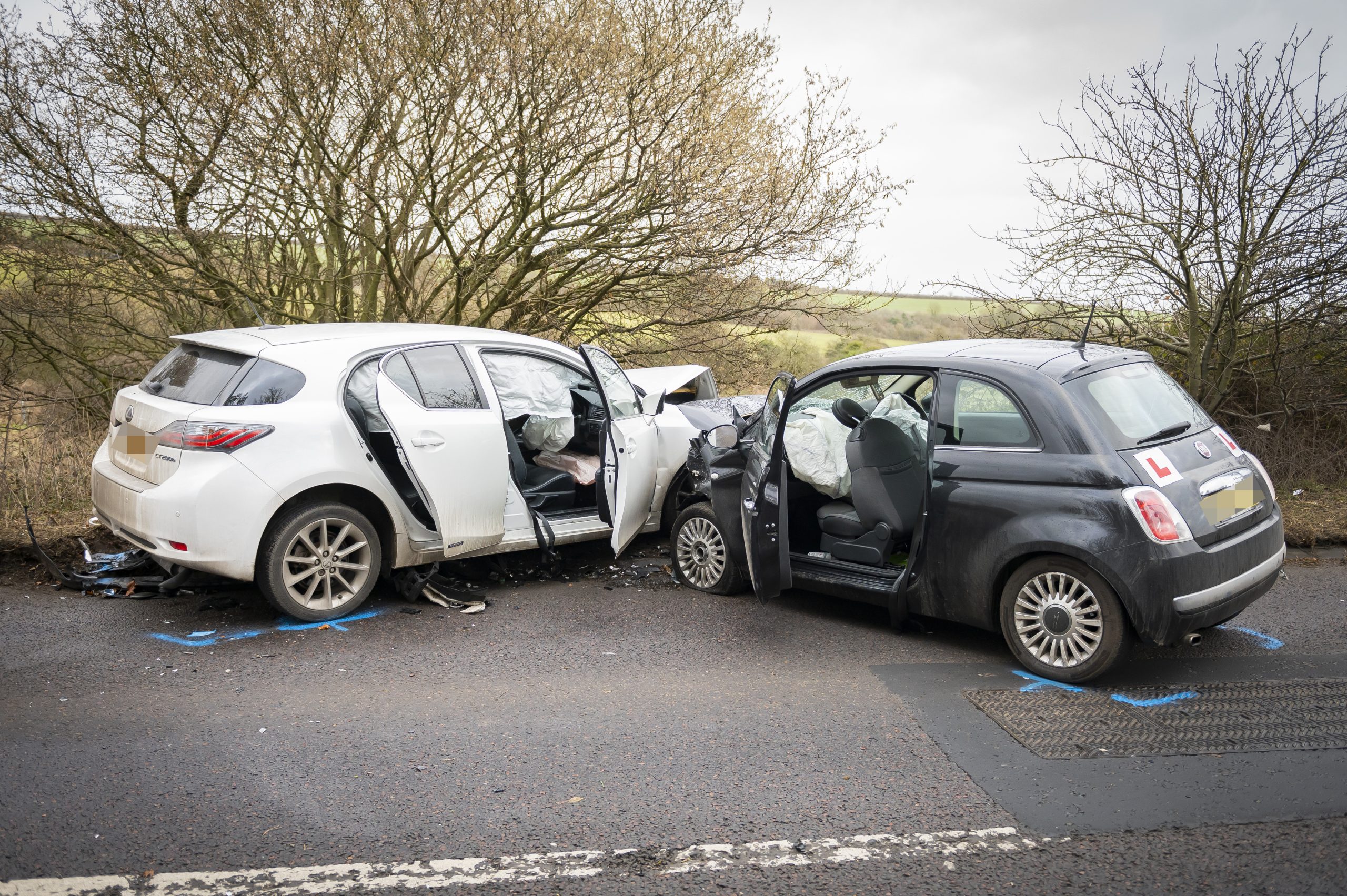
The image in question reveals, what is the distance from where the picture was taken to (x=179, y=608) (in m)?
5.96

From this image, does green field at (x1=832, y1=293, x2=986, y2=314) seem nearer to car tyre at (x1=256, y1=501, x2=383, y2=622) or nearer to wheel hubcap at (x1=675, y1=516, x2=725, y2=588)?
wheel hubcap at (x1=675, y1=516, x2=725, y2=588)

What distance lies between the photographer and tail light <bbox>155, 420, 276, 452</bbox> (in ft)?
17.6

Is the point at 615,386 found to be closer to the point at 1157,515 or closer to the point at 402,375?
the point at 402,375

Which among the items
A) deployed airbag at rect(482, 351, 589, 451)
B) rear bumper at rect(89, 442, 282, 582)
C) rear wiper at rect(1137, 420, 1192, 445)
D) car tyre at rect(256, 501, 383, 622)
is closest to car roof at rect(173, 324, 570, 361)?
deployed airbag at rect(482, 351, 589, 451)

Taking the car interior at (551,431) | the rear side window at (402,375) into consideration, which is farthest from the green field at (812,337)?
the rear side window at (402,375)

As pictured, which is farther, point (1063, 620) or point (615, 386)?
point (615, 386)

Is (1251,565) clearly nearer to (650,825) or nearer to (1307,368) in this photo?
Answer: (650,825)

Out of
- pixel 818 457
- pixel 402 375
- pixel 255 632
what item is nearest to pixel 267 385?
pixel 402 375

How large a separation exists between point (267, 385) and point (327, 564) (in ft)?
3.69

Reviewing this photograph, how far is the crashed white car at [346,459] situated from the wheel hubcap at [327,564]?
0.01 meters

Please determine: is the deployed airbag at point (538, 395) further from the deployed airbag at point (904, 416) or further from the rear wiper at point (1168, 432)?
the rear wiper at point (1168, 432)

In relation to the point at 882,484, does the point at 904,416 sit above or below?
above

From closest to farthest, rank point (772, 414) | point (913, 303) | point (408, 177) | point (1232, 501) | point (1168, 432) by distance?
1. point (1232, 501)
2. point (1168, 432)
3. point (772, 414)
4. point (408, 177)
5. point (913, 303)

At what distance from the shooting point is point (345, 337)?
617 cm
